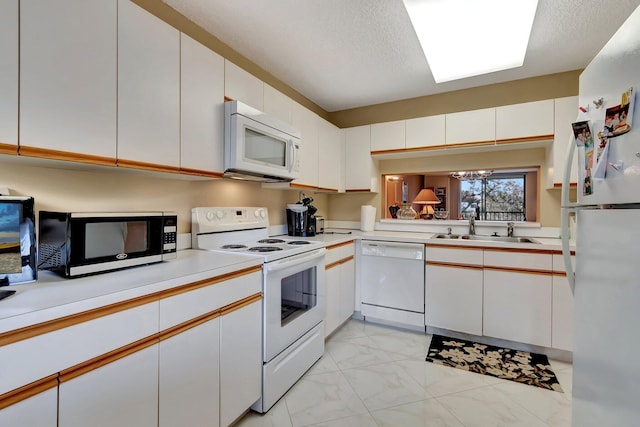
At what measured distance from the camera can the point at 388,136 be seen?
3.12 meters

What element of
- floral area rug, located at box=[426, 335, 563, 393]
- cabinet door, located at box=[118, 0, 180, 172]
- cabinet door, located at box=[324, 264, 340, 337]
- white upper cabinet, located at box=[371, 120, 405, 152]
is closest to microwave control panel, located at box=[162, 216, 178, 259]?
cabinet door, located at box=[118, 0, 180, 172]

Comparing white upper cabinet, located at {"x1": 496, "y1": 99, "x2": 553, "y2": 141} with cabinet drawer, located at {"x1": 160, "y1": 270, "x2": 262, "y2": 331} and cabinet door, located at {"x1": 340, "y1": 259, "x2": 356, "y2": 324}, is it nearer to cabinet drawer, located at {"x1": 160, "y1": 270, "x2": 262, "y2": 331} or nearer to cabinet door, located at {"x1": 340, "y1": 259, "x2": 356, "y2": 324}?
cabinet door, located at {"x1": 340, "y1": 259, "x2": 356, "y2": 324}

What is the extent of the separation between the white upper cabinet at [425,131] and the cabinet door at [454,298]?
4.04ft

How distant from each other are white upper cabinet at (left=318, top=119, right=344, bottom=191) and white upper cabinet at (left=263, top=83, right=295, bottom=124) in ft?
1.76

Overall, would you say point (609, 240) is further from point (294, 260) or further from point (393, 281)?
point (393, 281)

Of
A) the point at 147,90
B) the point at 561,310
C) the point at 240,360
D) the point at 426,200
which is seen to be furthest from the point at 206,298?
the point at 426,200

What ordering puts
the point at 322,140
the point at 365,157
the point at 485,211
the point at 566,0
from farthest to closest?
the point at 485,211
the point at 365,157
the point at 322,140
the point at 566,0

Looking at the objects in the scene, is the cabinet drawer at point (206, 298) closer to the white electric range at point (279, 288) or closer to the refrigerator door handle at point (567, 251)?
the white electric range at point (279, 288)

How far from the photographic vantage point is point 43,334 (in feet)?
2.62

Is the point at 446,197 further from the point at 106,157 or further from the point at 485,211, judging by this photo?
the point at 106,157

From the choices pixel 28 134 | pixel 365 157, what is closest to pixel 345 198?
pixel 365 157

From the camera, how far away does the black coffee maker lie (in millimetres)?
2719

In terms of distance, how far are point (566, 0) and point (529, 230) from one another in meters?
1.85

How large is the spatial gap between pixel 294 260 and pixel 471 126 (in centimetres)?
214
